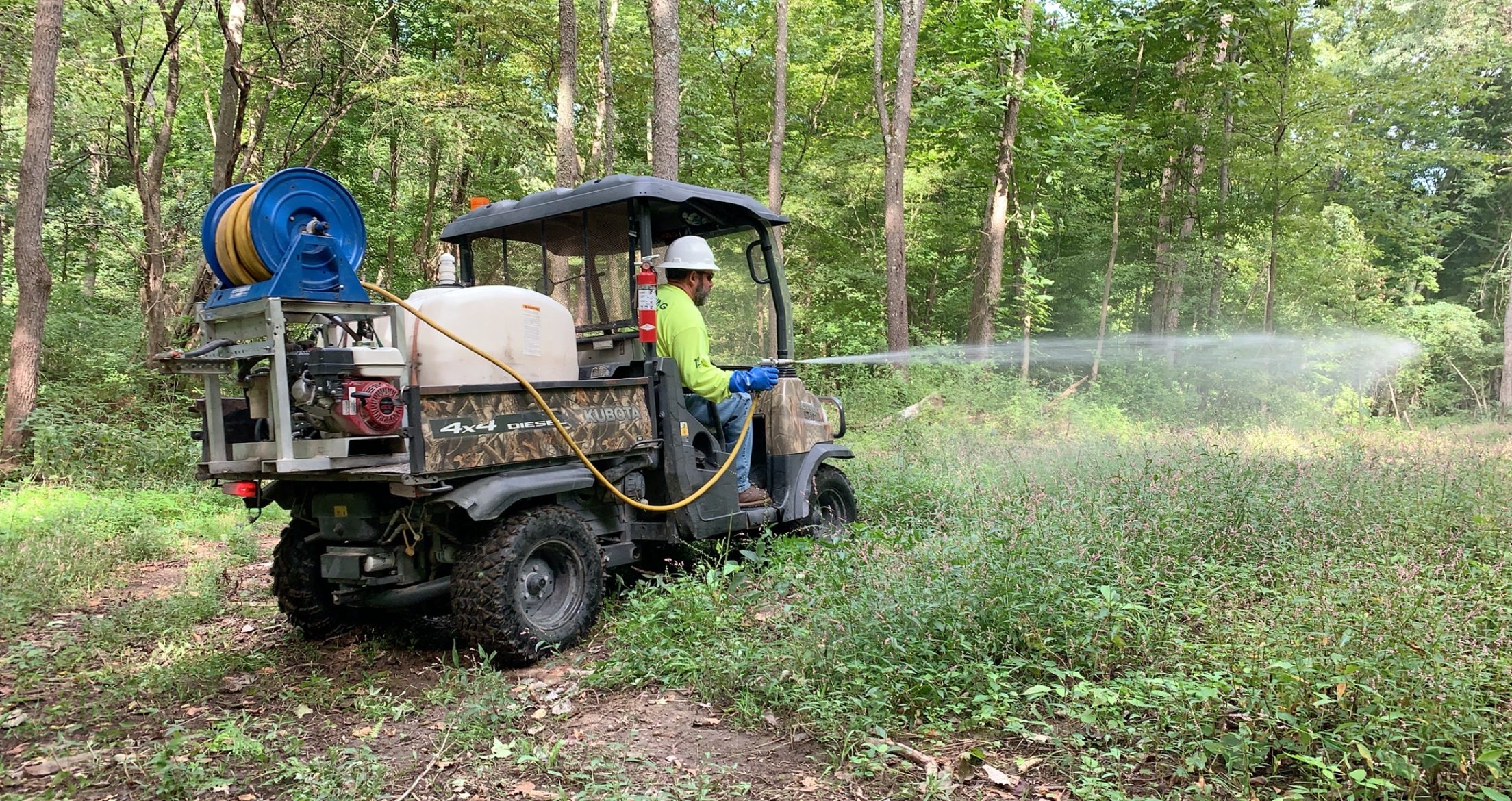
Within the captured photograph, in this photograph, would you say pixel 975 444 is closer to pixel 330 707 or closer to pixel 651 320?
pixel 651 320

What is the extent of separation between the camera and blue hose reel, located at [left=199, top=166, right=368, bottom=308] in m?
3.86

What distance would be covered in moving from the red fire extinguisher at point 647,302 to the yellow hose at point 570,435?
839mm

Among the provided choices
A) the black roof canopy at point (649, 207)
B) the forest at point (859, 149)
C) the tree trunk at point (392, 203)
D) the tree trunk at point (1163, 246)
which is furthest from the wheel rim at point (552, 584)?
the tree trunk at point (1163, 246)

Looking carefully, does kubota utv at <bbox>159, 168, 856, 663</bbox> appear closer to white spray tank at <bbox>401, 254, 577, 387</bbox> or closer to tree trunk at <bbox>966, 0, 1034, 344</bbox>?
white spray tank at <bbox>401, 254, 577, 387</bbox>

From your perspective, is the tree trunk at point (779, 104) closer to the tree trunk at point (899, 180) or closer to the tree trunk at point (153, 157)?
the tree trunk at point (899, 180)

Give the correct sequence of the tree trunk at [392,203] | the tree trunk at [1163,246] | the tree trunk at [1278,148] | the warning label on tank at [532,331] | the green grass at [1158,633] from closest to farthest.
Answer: the green grass at [1158,633] < the warning label on tank at [532,331] < the tree trunk at [1278,148] < the tree trunk at [392,203] < the tree trunk at [1163,246]

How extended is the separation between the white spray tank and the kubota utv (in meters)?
0.01

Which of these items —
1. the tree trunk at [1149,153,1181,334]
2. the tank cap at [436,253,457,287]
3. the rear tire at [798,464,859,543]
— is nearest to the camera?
the tank cap at [436,253,457,287]

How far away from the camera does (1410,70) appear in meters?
17.9

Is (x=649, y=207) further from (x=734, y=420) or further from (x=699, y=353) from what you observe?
(x=734, y=420)

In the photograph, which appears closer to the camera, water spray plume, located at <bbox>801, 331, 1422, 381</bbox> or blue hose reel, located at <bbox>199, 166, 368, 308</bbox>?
blue hose reel, located at <bbox>199, 166, 368, 308</bbox>

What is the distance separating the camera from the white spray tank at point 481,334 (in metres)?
4.27

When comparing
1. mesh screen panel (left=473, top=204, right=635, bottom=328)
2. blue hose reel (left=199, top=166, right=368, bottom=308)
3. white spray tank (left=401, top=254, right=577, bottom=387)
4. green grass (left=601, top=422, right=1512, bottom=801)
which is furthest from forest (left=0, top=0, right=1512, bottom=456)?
green grass (left=601, top=422, right=1512, bottom=801)

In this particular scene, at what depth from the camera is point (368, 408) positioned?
12.9 feet
